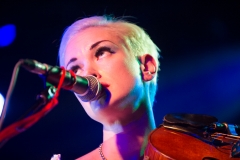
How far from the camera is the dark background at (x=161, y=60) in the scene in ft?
8.70

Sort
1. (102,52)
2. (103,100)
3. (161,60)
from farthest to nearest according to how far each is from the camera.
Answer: (161,60), (102,52), (103,100)

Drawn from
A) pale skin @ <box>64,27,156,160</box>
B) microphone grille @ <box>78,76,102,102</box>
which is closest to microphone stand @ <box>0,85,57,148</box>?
microphone grille @ <box>78,76,102,102</box>

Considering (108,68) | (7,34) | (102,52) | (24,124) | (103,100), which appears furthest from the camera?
(7,34)

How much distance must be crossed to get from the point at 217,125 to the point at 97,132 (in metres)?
1.56

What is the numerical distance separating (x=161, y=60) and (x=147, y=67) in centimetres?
86

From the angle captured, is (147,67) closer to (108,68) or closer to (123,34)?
(123,34)

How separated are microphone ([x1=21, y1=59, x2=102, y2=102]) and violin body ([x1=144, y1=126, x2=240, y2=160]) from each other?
18.2 inches

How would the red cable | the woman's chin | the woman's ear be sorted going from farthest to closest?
the woman's ear, the woman's chin, the red cable

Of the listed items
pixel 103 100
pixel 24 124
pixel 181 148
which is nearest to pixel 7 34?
pixel 103 100

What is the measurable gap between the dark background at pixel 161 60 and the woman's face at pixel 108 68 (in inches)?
34.6

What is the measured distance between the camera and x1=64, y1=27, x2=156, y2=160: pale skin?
5.68 feet

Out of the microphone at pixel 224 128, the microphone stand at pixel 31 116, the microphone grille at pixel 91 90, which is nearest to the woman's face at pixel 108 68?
the microphone grille at pixel 91 90

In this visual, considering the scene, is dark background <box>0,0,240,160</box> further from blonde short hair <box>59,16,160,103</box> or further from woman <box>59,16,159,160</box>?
woman <box>59,16,159,160</box>

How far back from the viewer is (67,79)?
102cm
